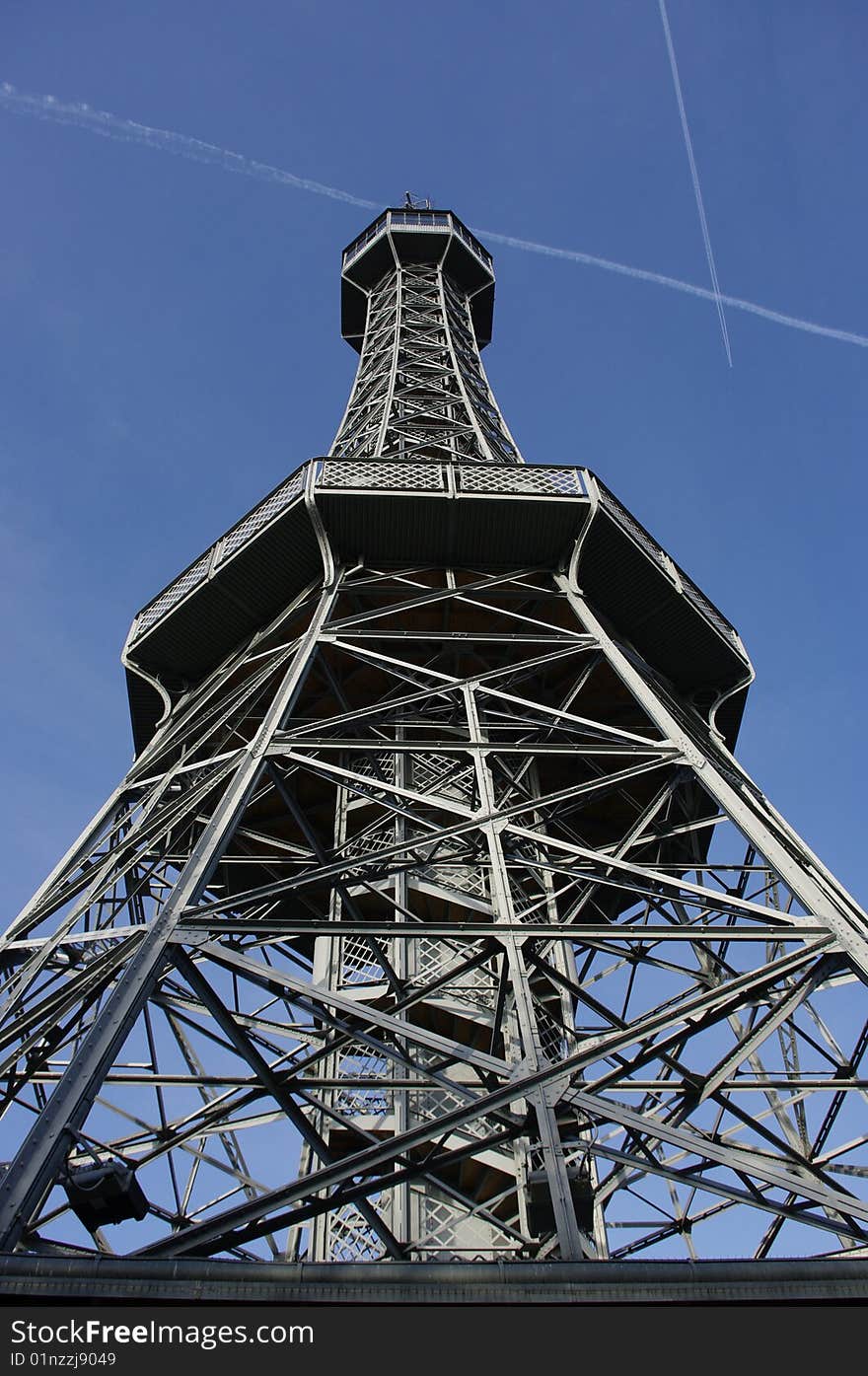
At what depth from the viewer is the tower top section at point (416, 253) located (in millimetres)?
38969

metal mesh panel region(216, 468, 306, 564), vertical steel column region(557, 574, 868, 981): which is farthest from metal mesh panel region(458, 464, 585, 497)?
metal mesh panel region(216, 468, 306, 564)

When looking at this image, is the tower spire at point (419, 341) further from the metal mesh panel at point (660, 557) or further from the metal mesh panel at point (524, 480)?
the metal mesh panel at point (660, 557)

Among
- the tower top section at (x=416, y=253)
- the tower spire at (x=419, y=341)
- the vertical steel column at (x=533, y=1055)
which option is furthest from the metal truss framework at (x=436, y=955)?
the tower top section at (x=416, y=253)

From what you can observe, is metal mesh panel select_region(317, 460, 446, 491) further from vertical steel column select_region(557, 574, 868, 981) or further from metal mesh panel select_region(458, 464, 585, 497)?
vertical steel column select_region(557, 574, 868, 981)

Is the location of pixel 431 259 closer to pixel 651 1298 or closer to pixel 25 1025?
pixel 25 1025

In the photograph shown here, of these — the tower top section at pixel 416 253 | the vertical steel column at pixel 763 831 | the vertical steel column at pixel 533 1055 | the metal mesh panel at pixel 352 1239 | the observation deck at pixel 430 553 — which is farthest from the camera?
the tower top section at pixel 416 253

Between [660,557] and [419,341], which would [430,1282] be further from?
[419,341]

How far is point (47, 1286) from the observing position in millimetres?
4770

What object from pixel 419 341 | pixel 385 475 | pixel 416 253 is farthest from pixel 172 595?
pixel 416 253

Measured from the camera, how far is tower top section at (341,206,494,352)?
1534 inches

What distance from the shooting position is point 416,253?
1556 inches

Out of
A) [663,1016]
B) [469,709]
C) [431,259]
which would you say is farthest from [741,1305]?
[431,259]

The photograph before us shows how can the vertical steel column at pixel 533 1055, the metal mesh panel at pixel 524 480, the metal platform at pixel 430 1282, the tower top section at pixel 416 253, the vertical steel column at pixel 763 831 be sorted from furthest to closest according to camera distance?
the tower top section at pixel 416 253 < the metal mesh panel at pixel 524 480 < the vertical steel column at pixel 763 831 < the vertical steel column at pixel 533 1055 < the metal platform at pixel 430 1282

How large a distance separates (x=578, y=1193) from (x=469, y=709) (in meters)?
5.51
